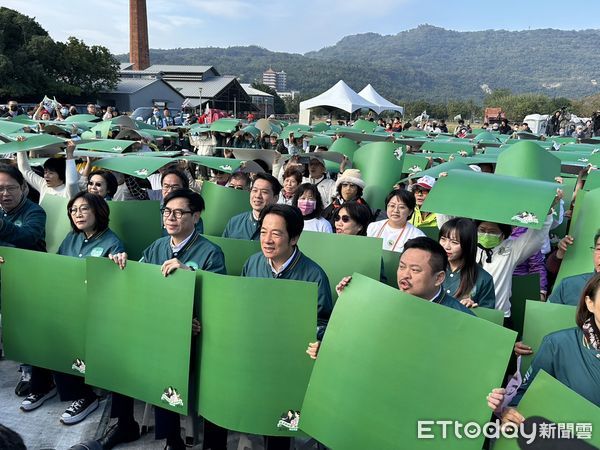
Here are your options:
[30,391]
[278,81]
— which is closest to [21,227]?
[30,391]

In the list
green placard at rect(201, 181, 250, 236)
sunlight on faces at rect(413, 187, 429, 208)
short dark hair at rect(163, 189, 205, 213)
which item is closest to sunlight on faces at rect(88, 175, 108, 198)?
green placard at rect(201, 181, 250, 236)

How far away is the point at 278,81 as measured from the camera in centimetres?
15162

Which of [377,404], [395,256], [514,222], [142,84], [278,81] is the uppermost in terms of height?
[278,81]

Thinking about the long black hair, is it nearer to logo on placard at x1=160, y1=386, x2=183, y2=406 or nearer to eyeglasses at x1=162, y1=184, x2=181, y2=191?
logo on placard at x1=160, y1=386, x2=183, y2=406

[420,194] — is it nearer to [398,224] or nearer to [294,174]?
[398,224]

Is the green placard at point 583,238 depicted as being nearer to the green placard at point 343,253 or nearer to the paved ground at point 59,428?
the green placard at point 343,253

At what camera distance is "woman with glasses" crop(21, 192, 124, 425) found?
3148 millimetres

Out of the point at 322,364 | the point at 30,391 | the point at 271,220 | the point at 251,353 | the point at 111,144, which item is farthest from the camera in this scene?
the point at 111,144

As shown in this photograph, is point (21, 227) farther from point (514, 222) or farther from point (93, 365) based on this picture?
point (514, 222)

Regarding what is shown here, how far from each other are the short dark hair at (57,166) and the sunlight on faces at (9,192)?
0.89 metres

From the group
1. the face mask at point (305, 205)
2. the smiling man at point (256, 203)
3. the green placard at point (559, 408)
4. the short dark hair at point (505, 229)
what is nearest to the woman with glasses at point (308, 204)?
the face mask at point (305, 205)

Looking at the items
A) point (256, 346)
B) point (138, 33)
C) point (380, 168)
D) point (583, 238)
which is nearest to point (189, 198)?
point (256, 346)

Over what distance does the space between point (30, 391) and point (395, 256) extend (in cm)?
253

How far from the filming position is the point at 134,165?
400cm
